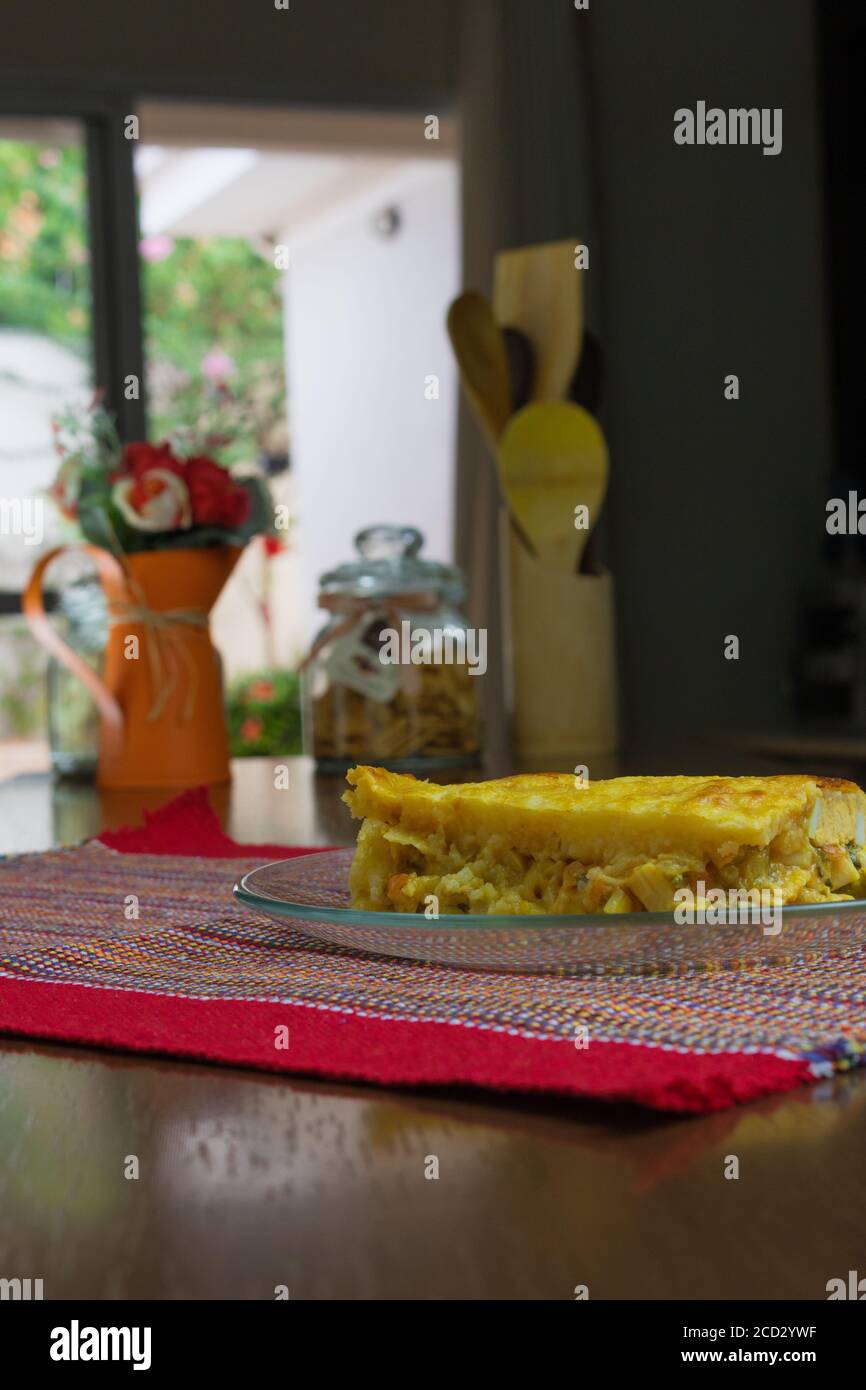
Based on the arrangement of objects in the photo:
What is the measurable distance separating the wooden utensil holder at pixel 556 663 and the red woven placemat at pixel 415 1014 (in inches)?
43.8

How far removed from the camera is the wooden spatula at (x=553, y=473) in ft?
5.95

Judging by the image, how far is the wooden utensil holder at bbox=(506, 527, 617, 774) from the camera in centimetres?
181

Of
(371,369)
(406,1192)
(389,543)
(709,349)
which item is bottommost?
(406,1192)

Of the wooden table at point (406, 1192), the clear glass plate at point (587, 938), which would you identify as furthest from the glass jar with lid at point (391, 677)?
the wooden table at point (406, 1192)

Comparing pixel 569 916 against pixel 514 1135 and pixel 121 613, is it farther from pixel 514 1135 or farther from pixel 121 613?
pixel 121 613

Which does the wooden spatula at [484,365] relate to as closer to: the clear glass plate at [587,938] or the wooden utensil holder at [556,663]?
the wooden utensil holder at [556,663]

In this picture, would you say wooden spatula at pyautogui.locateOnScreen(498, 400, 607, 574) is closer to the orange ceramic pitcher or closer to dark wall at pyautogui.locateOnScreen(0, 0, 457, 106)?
the orange ceramic pitcher

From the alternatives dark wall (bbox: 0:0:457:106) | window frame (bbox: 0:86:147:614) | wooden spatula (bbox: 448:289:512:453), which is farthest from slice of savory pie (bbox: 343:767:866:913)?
dark wall (bbox: 0:0:457:106)

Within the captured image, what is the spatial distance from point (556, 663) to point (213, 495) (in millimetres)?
453

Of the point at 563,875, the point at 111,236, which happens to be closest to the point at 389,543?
the point at 563,875

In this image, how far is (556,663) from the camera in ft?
5.96

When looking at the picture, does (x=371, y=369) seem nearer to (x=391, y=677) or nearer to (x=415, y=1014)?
(x=391, y=677)

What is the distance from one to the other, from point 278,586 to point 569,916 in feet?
21.5
